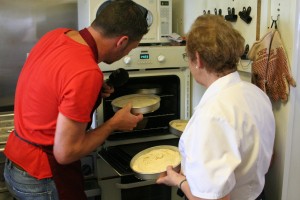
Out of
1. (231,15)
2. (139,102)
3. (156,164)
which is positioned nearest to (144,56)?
(139,102)

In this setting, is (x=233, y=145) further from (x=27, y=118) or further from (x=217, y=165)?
(x=27, y=118)

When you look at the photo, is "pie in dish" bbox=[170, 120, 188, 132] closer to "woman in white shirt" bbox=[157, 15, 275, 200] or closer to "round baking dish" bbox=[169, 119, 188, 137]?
"round baking dish" bbox=[169, 119, 188, 137]

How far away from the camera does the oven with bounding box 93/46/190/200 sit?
157 cm

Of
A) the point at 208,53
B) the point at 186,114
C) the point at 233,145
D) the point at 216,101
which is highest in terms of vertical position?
the point at 208,53

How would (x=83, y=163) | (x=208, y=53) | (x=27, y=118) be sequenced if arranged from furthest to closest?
(x=83, y=163)
(x=27, y=118)
(x=208, y=53)

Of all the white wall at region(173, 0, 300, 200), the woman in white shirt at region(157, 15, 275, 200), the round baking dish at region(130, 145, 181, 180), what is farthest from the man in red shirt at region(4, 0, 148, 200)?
the white wall at region(173, 0, 300, 200)

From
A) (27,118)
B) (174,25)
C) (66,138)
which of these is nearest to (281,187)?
(66,138)

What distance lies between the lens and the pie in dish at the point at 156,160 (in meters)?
1.34

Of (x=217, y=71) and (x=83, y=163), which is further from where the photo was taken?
(x=83, y=163)

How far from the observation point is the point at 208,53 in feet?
3.23

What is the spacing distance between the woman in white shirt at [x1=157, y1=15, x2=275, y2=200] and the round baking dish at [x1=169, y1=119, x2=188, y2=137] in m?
0.50

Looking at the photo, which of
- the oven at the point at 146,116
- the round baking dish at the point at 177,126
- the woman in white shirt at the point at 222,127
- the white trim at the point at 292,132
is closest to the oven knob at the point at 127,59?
the oven at the point at 146,116

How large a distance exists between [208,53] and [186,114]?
0.90 m

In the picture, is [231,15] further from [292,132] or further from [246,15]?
[292,132]
